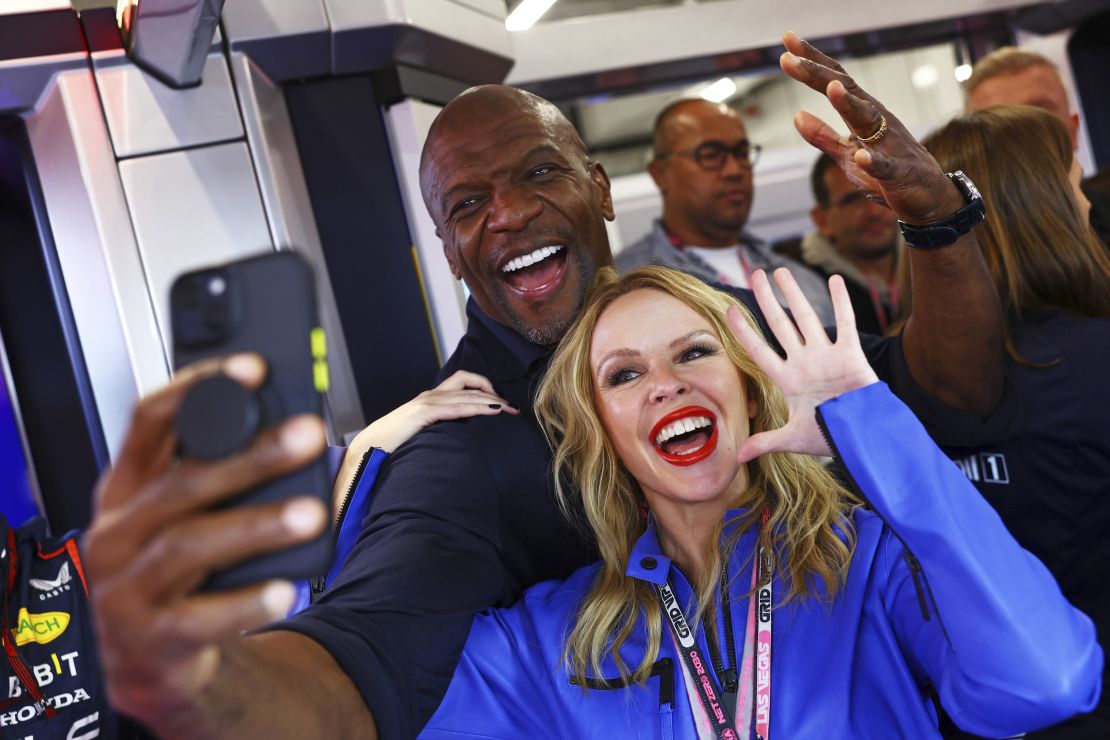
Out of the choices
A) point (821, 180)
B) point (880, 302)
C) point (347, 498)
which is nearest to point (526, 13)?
point (821, 180)

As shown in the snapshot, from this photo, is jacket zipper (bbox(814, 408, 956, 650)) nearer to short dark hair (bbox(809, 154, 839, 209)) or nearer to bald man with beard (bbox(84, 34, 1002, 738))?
bald man with beard (bbox(84, 34, 1002, 738))

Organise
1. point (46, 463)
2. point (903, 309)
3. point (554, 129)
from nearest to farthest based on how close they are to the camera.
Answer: point (554, 129)
point (903, 309)
point (46, 463)

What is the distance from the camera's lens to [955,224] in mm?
1797

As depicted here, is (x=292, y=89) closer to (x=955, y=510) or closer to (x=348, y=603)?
(x=348, y=603)

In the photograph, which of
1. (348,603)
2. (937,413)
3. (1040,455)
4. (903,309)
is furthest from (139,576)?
(903,309)

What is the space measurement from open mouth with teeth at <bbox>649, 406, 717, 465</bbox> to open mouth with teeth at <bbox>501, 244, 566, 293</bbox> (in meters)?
0.44

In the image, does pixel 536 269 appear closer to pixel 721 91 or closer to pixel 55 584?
pixel 55 584

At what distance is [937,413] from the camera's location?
2.03 m

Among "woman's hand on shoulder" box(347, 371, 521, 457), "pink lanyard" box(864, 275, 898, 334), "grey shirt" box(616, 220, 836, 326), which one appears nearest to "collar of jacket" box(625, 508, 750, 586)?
"woman's hand on shoulder" box(347, 371, 521, 457)

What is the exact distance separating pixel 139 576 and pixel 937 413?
158cm

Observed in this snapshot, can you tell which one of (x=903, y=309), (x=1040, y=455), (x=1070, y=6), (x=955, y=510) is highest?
(x=1070, y=6)

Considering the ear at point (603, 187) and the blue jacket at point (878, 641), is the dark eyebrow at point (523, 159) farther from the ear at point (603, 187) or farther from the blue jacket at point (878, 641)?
the blue jacket at point (878, 641)

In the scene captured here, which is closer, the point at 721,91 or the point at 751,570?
the point at 751,570

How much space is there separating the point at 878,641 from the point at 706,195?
98.3 inches
